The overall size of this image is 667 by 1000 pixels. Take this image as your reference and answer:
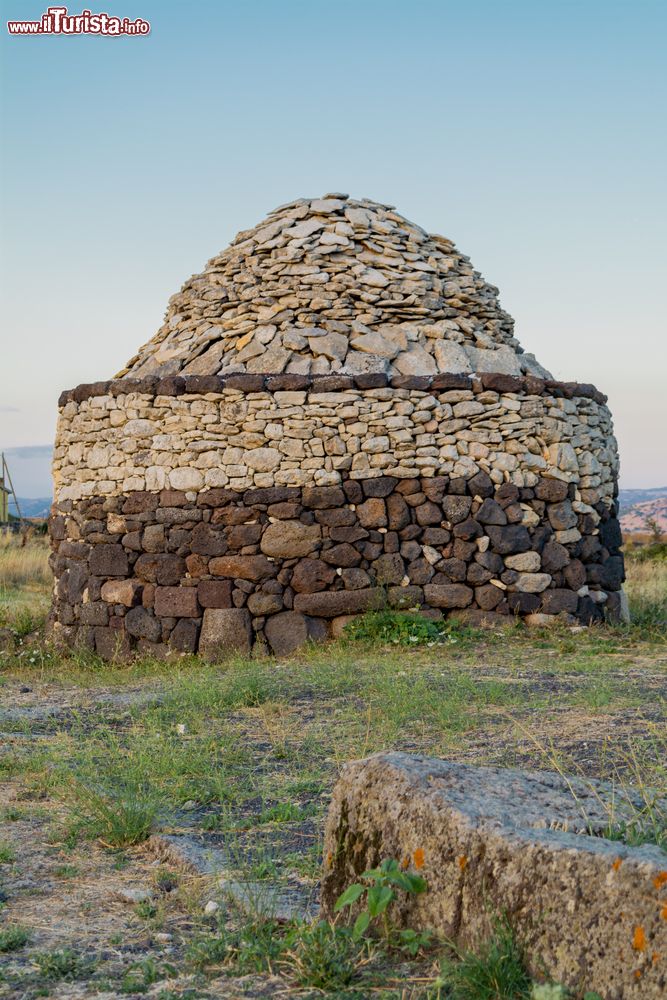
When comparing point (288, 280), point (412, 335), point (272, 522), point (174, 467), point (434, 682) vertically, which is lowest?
point (434, 682)

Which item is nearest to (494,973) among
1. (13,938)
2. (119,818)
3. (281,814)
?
(13,938)

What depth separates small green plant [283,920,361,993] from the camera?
8.49ft

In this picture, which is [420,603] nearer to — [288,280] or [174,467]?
[174,467]

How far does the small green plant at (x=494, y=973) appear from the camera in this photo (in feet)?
7.77

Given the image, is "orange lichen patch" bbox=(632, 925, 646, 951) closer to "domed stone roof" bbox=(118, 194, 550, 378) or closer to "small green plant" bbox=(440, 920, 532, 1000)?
"small green plant" bbox=(440, 920, 532, 1000)

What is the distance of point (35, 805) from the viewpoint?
15.2ft

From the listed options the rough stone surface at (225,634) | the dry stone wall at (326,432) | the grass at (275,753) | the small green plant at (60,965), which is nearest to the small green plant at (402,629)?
the grass at (275,753)

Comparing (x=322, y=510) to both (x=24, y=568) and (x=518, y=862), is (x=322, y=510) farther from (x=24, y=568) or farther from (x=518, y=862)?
(x=24, y=568)

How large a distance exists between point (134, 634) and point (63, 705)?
2.11 meters

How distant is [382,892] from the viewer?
258cm

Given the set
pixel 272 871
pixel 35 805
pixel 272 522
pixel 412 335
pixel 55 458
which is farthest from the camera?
pixel 55 458

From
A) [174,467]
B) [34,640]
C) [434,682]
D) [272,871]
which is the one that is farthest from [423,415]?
[272,871]

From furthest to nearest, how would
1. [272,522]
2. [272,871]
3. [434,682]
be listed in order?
1. [272,522]
2. [434,682]
3. [272,871]

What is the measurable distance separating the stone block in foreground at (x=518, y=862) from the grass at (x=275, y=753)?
11 cm
